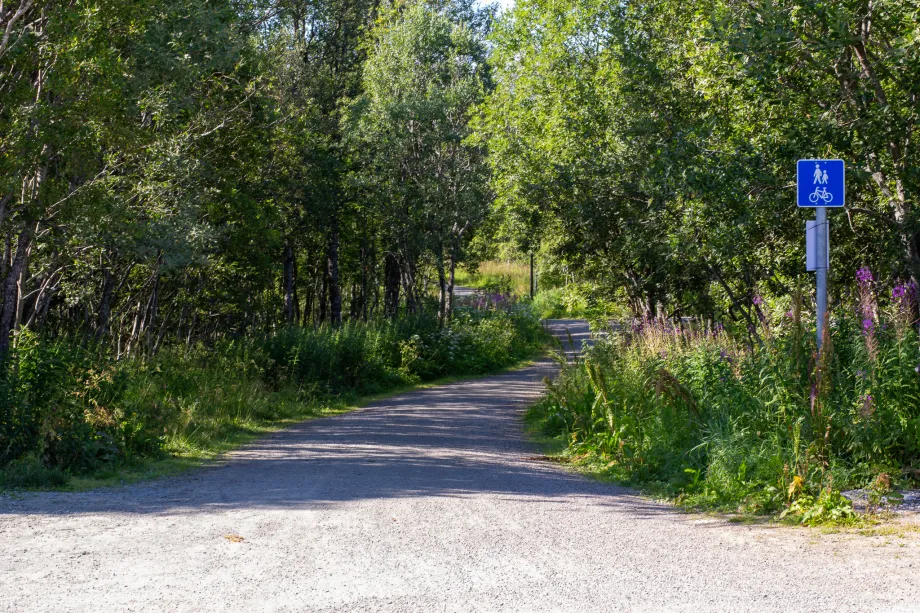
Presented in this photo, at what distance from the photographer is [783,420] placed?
8.61m

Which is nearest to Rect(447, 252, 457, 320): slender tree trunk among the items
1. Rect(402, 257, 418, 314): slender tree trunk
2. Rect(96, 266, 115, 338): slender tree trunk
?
Rect(402, 257, 418, 314): slender tree trunk

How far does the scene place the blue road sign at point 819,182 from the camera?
8.62m

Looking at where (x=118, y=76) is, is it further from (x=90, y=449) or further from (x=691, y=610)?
(x=691, y=610)

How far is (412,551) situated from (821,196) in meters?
5.09

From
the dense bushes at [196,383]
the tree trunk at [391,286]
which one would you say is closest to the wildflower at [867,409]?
the dense bushes at [196,383]

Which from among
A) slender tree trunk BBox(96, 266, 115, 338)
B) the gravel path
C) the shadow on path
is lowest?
the shadow on path

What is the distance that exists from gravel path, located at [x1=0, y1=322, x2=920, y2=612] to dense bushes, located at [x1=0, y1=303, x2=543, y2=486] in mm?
1172

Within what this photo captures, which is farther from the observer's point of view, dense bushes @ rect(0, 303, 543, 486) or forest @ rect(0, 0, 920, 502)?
forest @ rect(0, 0, 920, 502)

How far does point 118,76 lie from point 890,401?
9406 mm

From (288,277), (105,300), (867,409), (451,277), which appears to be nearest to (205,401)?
(105,300)

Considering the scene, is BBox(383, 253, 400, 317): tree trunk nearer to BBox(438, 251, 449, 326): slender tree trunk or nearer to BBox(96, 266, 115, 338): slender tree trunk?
BBox(438, 251, 449, 326): slender tree trunk

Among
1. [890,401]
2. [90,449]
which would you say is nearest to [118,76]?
[90,449]

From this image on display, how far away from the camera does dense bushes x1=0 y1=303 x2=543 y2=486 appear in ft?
31.5

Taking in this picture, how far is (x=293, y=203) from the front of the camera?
24328 mm
